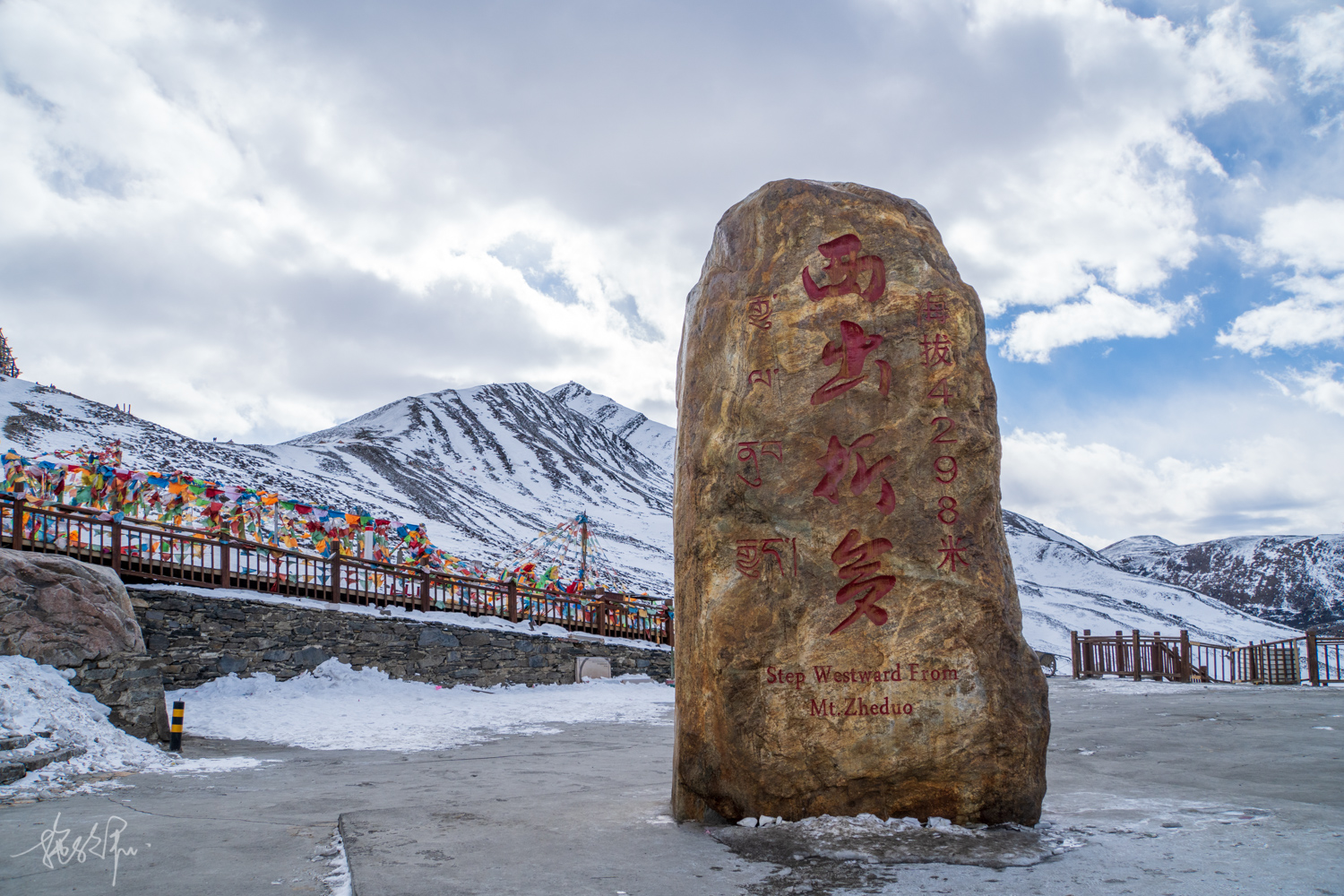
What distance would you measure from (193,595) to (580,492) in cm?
6513

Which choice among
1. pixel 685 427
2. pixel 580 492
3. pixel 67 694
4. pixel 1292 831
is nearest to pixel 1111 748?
pixel 1292 831

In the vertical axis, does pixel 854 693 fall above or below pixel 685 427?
below

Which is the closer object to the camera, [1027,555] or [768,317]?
[768,317]

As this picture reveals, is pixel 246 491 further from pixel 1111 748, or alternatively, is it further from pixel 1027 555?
pixel 1027 555

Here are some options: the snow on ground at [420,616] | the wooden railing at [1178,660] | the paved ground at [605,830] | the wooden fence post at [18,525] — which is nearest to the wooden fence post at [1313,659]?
the wooden railing at [1178,660]

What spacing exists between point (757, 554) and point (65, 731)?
6810mm

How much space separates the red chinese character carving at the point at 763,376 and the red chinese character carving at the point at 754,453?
0.41 meters

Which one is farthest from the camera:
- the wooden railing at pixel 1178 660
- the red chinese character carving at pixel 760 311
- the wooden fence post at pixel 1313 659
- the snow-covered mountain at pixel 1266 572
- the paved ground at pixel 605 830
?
the snow-covered mountain at pixel 1266 572

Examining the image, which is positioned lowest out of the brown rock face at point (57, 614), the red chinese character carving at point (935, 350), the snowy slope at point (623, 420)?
the brown rock face at point (57, 614)

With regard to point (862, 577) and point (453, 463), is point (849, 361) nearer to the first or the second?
point (862, 577)

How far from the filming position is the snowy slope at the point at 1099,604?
49500mm

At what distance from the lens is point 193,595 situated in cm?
1255

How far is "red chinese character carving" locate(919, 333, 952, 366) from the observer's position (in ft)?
17.4
